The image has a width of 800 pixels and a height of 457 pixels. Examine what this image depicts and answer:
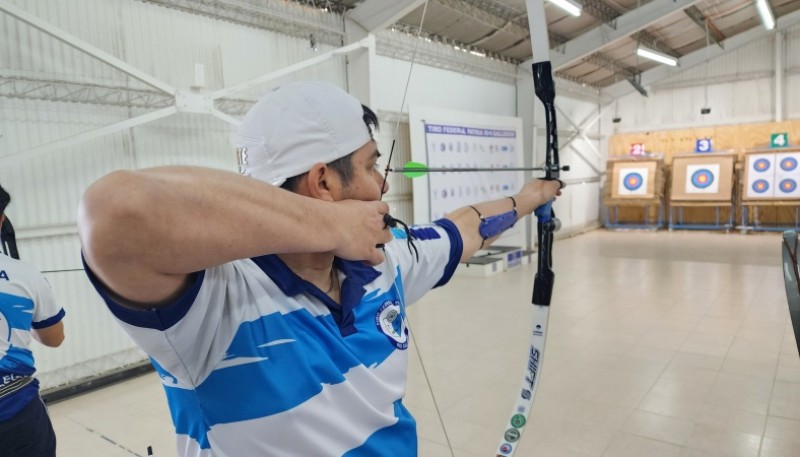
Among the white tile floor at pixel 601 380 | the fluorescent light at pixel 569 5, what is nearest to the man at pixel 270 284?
the white tile floor at pixel 601 380

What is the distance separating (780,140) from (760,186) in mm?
863

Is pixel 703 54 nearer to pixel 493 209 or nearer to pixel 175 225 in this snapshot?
pixel 493 209

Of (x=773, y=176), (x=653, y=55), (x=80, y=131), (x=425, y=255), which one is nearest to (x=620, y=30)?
(x=653, y=55)

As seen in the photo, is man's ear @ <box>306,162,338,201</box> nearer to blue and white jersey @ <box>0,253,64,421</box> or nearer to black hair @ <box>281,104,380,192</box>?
black hair @ <box>281,104,380,192</box>

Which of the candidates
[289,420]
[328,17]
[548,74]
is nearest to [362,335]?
[289,420]

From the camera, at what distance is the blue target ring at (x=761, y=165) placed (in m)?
9.36

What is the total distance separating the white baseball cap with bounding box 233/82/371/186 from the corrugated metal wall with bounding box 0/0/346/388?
2669 mm

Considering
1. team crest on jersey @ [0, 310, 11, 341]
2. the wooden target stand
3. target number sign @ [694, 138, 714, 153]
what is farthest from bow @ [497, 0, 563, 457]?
target number sign @ [694, 138, 714, 153]

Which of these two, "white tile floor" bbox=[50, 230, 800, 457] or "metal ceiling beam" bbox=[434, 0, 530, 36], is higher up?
"metal ceiling beam" bbox=[434, 0, 530, 36]

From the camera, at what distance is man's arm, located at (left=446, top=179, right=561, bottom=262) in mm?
1411

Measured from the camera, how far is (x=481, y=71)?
7.48 meters

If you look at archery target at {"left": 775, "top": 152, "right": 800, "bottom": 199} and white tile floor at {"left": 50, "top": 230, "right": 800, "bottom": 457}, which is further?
archery target at {"left": 775, "top": 152, "right": 800, "bottom": 199}

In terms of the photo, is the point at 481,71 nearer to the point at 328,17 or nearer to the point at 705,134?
the point at 328,17

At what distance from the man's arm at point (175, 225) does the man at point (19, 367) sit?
1.15m
